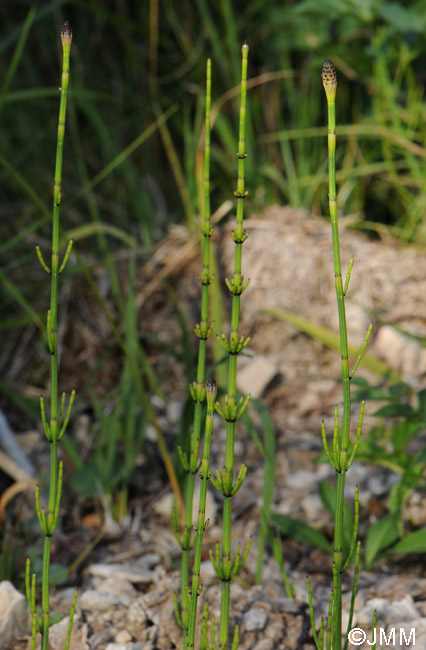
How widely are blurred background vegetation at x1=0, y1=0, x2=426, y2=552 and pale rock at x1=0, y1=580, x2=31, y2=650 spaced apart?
767 millimetres

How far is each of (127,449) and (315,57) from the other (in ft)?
4.35

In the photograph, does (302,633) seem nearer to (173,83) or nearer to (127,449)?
(127,449)

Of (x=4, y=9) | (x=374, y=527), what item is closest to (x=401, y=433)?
(x=374, y=527)

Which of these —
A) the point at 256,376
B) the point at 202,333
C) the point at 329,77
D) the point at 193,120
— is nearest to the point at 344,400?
the point at 202,333

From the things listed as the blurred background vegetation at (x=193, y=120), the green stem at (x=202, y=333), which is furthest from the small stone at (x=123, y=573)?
the blurred background vegetation at (x=193, y=120)

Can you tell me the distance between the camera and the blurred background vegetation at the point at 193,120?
1.98m

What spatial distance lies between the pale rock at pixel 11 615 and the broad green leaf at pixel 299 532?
436mm

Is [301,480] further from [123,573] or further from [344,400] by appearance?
[344,400]

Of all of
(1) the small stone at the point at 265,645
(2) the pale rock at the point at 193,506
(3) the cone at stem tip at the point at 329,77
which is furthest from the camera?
(2) the pale rock at the point at 193,506

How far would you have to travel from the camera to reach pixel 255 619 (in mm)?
1104

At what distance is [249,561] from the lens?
1.35 metres

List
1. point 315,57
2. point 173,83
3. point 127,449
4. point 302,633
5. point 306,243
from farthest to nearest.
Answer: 1. point 173,83
2. point 315,57
3. point 306,243
4. point 127,449
5. point 302,633

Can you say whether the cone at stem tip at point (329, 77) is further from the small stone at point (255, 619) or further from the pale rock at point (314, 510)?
the pale rock at point (314, 510)

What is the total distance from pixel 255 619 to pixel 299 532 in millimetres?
223
